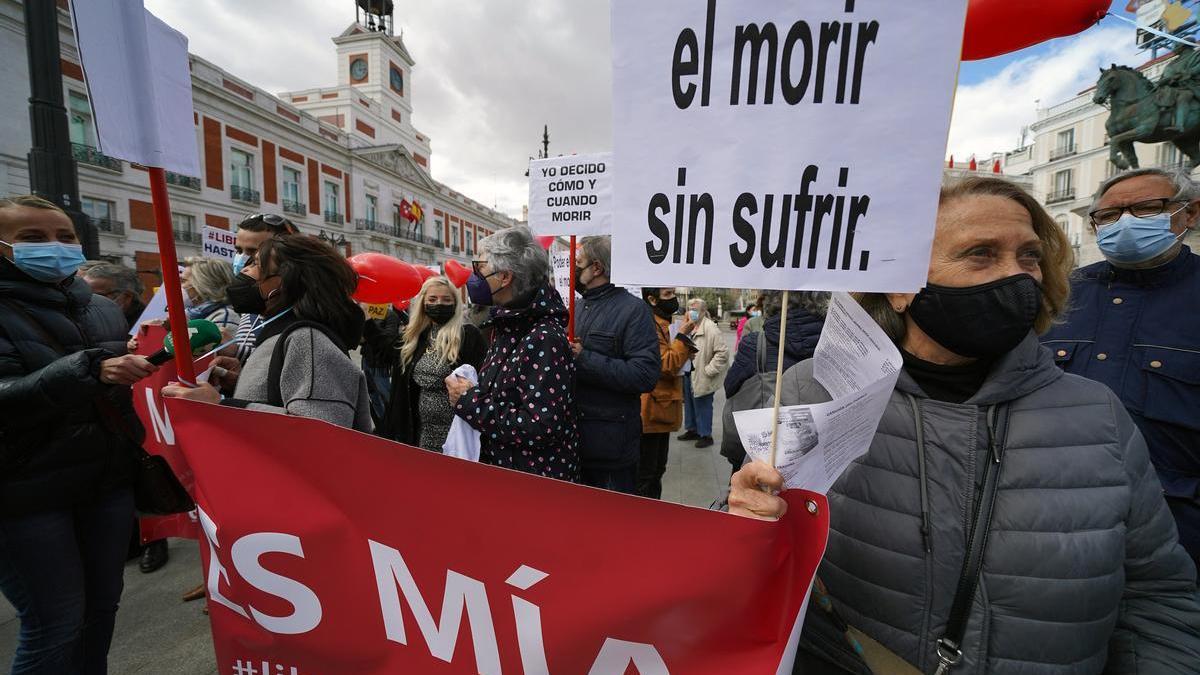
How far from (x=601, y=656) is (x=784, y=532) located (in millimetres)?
433

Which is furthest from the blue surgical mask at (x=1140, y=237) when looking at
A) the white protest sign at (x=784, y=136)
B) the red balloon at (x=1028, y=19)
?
the white protest sign at (x=784, y=136)

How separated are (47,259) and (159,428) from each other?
31.0 inches

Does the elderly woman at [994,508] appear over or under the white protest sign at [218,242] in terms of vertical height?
under

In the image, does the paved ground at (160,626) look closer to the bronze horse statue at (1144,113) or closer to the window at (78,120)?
the bronze horse statue at (1144,113)

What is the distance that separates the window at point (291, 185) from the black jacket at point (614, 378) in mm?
34930

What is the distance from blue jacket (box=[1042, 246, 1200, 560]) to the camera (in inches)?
75.0

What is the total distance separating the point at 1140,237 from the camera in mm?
2111

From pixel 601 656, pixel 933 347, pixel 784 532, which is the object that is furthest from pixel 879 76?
pixel 601 656

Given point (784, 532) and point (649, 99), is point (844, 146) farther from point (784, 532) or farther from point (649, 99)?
point (784, 532)

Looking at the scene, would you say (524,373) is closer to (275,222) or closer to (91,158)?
(275,222)

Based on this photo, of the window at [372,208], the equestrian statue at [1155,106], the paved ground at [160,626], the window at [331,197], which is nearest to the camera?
the paved ground at [160,626]

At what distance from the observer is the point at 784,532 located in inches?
37.5

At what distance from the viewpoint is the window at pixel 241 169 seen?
1081 inches

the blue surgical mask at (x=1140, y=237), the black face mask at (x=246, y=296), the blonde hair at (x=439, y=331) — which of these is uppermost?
the blue surgical mask at (x=1140, y=237)
